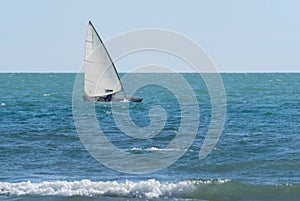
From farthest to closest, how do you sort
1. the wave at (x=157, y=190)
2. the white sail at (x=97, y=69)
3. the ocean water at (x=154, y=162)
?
the white sail at (x=97, y=69) → the ocean water at (x=154, y=162) → the wave at (x=157, y=190)

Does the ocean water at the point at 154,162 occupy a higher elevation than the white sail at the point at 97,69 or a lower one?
lower

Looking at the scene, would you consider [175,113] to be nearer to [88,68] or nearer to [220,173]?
[88,68]

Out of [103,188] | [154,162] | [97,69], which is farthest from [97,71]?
[103,188]

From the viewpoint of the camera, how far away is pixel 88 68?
181 ft

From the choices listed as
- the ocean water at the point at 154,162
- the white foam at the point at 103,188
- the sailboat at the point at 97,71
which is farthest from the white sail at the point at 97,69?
the white foam at the point at 103,188

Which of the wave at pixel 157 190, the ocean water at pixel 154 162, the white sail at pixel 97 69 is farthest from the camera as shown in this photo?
the white sail at pixel 97 69

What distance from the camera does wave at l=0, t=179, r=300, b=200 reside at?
22062 mm

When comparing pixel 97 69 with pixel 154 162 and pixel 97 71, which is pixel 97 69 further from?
pixel 154 162

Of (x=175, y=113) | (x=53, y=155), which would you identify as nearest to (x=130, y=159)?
(x=53, y=155)

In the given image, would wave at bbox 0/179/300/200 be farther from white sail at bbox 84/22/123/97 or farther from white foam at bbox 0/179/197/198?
Answer: white sail at bbox 84/22/123/97

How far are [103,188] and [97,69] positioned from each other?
33.8 meters

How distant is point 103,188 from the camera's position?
22.7m

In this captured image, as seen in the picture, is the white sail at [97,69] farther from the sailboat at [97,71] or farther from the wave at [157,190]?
the wave at [157,190]

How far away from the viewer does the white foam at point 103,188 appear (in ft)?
72.5
